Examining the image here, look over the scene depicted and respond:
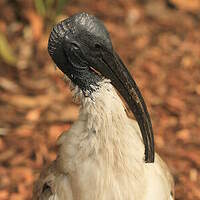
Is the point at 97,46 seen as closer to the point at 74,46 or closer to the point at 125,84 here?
the point at 74,46

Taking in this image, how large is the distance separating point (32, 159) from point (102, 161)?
1.74m

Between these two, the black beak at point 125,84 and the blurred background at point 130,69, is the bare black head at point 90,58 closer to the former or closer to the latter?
the black beak at point 125,84

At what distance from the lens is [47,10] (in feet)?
19.0

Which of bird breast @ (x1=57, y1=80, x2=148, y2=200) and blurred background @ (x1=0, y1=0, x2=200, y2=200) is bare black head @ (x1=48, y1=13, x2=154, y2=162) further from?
blurred background @ (x1=0, y1=0, x2=200, y2=200)

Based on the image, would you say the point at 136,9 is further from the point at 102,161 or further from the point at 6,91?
the point at 102,161

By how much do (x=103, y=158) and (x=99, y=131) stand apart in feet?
0.48

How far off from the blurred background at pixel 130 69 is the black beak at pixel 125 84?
147cm

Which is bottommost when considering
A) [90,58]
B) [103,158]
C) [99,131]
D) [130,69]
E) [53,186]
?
[53,186]

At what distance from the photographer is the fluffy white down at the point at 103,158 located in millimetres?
3078

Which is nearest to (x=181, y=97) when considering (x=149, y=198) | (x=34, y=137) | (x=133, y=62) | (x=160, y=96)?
(x=160, y=96)

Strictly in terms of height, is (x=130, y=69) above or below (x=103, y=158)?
above

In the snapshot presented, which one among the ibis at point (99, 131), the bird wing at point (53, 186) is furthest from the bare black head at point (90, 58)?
the bird wing at point (53, 186)

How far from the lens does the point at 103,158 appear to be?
3.14 metres

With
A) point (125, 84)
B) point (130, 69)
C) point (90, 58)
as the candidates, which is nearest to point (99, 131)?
point (125, 84)
